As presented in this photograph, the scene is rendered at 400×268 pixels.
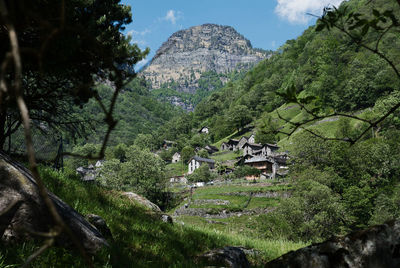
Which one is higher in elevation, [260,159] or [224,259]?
[260,159]

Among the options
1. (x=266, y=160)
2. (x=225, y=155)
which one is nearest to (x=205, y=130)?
(x=225, y=155)

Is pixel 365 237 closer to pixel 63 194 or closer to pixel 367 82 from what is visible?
pixel 63 194

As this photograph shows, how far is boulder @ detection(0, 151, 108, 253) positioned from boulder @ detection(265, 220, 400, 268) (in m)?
2.78

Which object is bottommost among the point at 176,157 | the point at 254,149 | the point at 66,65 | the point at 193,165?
the point at 66,65

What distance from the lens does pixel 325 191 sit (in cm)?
4397

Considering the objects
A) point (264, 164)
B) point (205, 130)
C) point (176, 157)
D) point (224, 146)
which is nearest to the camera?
point (264, 164)

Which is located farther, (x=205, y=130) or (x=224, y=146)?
(x=205, y=130)

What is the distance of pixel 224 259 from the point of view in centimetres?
491

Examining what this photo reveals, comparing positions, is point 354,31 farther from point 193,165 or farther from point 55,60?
point 193,165

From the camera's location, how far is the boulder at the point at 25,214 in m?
3.42

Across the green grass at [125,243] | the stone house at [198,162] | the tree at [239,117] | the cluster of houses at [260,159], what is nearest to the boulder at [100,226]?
the green grass at [125,243]

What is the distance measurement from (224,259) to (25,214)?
3.19 m

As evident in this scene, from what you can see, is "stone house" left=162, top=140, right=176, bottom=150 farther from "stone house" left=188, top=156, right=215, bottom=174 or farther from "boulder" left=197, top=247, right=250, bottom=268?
"boulder" left=197, top=247, right=250, bottom=268

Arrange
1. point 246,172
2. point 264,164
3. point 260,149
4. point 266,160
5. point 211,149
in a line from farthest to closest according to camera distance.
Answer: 1. point 211,149
2. point 260,149
3. point 264,164
4. point 266,160
5. point 246,172
